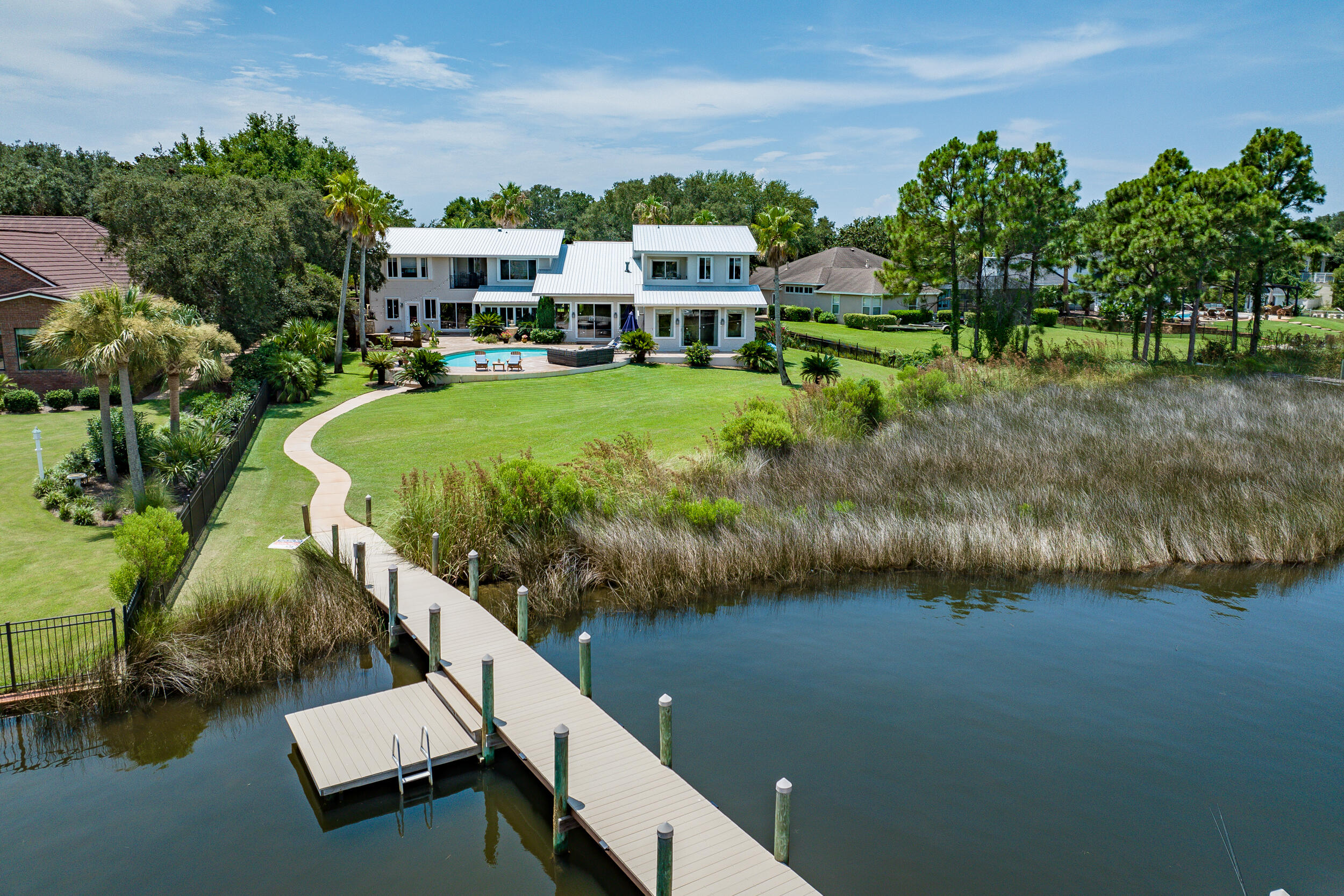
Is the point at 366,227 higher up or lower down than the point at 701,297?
higher up

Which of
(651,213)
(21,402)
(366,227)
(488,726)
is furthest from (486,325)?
(488,726)

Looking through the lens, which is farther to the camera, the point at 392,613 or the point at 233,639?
the point at 392,613

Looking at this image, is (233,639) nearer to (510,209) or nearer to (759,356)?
(759,356)

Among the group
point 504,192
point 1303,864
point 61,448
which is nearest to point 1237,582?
point 1303,864

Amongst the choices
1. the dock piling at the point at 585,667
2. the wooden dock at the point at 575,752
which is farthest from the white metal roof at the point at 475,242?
the dock piling at the point at 585,667

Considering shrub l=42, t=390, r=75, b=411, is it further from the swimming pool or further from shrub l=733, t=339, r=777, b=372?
shrub l=733, t=339, r=777, b=372

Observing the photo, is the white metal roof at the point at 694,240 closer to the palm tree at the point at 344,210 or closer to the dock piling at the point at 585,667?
the palm tree at the point at 344,210

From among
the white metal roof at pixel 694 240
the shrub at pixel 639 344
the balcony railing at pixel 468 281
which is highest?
the white metal roof at pixel 694 240
